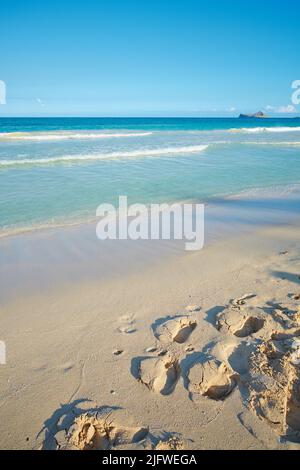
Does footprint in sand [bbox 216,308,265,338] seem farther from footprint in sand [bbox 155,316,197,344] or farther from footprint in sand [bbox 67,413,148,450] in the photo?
footprint in sand [bbox 67,413,148,450]

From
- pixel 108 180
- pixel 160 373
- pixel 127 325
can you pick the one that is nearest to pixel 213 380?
pixel 160 373

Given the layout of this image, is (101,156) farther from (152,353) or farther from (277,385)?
(277,385)

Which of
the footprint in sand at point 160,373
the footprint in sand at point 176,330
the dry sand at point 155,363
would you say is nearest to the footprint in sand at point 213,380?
the dry sand at point 155,363

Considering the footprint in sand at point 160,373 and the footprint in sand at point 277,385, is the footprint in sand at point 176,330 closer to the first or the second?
the footprint in sand at point 160,373

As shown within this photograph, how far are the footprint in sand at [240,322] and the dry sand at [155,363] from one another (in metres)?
0.01

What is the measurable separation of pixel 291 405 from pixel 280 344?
56 centimetres

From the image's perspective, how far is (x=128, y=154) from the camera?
1627 centimetres

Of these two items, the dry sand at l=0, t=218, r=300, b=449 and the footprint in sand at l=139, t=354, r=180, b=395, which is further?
the footprint in sand at l=139, t=354, r=180, b=395

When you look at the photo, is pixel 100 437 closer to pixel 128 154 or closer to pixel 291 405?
pixel 291 405

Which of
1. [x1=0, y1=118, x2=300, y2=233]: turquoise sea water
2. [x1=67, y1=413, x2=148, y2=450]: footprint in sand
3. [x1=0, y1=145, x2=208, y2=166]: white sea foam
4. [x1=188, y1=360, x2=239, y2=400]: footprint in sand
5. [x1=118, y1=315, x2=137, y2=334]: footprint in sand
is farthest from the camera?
[x1=0, y1=145, x2=208, y2=166]: white sea foam

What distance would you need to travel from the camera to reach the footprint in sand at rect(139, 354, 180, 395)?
2.37 m

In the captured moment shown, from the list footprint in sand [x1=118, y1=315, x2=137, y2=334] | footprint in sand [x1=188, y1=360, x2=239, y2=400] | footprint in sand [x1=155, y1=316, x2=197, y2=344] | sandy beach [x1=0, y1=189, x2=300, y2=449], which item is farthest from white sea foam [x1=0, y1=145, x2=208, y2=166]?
footprint in sand [x1=188, y1=360, x2=239, y2=400]

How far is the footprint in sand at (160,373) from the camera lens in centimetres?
237
